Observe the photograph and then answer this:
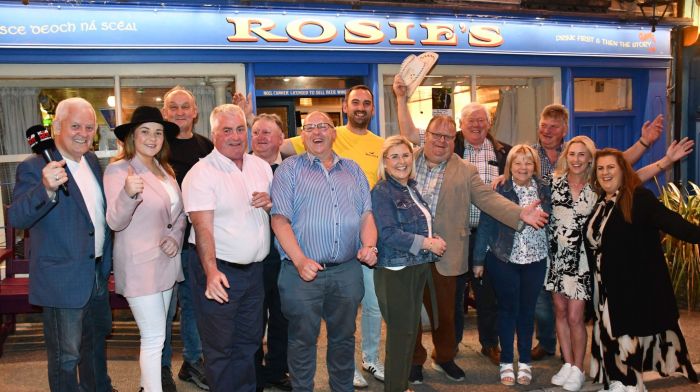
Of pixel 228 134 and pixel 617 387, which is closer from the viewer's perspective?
pixel 228 134

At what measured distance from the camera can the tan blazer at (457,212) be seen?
4.30 m

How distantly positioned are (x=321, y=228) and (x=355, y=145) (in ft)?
3.88

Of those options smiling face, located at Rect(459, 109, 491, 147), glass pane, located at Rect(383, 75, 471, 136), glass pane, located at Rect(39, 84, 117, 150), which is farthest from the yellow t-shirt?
glass pane, located at Rect(383, 75, 471, 136)

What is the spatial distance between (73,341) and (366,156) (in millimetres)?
2443

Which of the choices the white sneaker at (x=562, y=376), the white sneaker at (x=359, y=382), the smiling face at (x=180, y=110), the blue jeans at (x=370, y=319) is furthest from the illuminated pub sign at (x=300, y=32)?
the white sneaker at (x=562, y=376)

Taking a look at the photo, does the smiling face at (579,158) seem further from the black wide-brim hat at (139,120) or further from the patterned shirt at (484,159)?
the black wide-brim hat at (139,120)

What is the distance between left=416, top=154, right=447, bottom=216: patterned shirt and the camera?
432 cm

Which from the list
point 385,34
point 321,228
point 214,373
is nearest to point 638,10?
point 385,34

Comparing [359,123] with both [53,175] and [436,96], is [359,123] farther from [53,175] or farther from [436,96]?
[436,96]

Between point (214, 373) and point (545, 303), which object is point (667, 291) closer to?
point (545, 303)

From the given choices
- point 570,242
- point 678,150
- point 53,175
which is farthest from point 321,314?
point 678,150

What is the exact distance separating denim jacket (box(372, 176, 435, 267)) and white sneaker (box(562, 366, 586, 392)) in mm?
1499

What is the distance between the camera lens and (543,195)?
445cm

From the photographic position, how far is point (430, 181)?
4.38m
